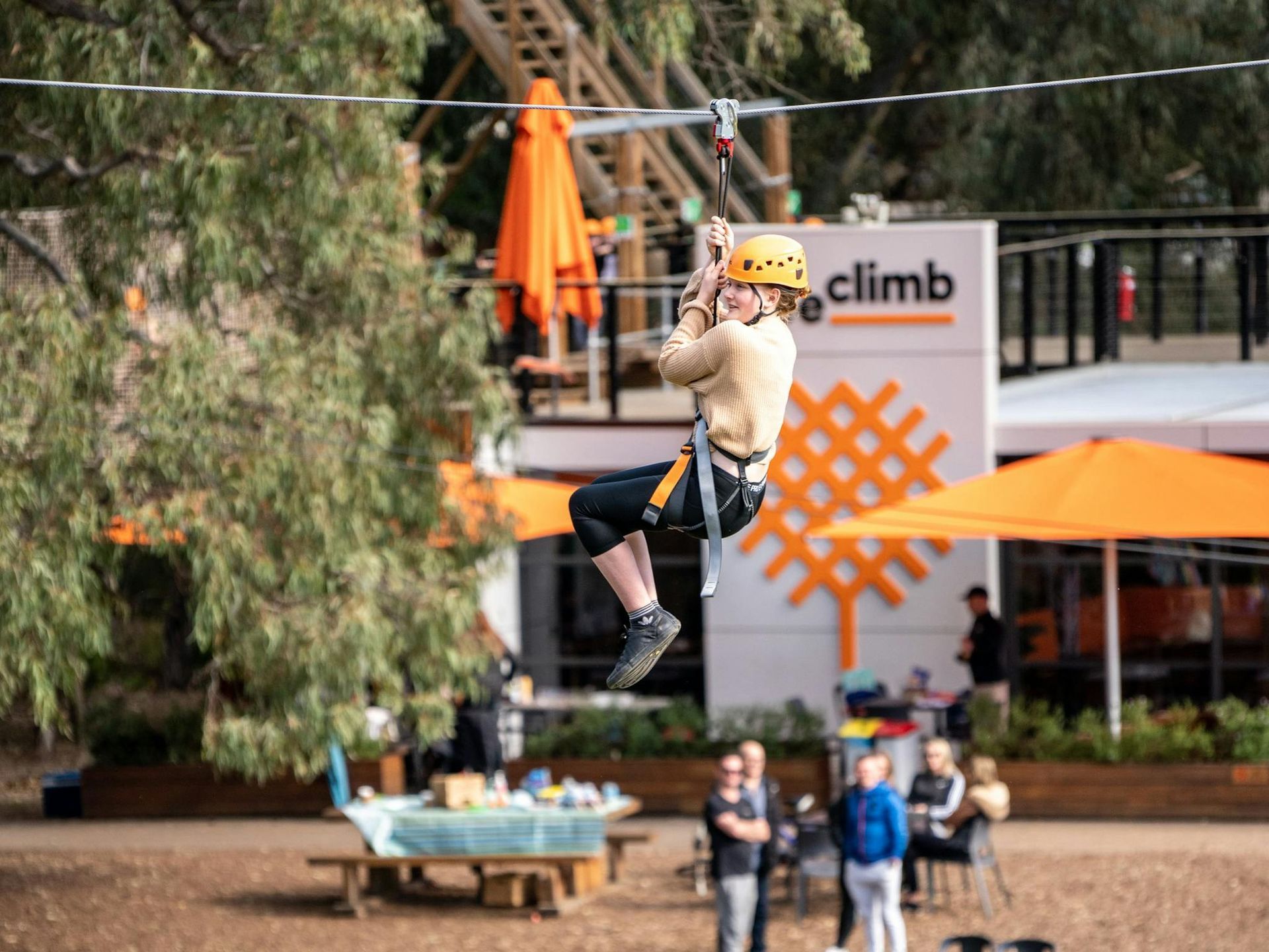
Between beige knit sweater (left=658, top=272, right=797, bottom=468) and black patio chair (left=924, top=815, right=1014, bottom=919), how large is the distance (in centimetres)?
871

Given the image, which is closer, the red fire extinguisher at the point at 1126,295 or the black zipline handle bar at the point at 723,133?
the black zipline handle bar at the point at 723,133

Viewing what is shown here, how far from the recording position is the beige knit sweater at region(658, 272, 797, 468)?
233 inches

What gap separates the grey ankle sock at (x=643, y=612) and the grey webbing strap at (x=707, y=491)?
21cm

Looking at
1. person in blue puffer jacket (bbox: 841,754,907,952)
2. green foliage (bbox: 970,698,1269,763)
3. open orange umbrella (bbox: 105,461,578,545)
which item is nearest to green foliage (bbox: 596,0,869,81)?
open orange umbrella (bbox: 105,461,578,545)

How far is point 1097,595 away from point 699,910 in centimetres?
574

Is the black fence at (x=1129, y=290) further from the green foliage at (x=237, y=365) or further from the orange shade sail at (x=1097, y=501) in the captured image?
the green foliage at (x=237, y=365)

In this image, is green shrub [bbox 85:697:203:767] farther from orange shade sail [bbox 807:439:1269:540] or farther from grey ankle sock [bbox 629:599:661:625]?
grey ankle sock [bbox 629:599:661:625]

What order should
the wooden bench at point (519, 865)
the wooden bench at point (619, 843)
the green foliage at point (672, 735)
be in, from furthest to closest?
the green foliage at point (672, 735) < the wooden bench at point (619, 843) < the wooden bench at point (519, 865)

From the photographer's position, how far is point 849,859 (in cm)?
1300

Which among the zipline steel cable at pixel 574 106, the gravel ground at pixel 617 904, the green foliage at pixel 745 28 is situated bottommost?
the gravel ground at pixel 617 904

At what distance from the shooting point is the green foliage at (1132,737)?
647 inches

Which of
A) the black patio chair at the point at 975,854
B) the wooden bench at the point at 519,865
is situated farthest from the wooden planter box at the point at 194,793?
the black patio chair at the point at 975,854

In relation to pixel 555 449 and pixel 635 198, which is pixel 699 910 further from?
pixel 635 198

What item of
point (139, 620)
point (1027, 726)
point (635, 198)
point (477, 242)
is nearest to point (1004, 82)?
point (635, 198)
